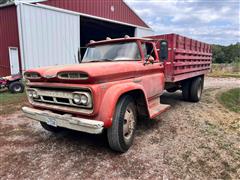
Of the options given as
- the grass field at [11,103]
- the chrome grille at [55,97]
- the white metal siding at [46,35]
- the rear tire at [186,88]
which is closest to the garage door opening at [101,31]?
the white metal siding at [46,35]

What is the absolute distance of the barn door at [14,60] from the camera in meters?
10.6

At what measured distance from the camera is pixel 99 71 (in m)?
3.03

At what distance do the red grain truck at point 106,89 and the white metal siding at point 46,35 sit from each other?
562cm

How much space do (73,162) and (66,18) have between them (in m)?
10.0

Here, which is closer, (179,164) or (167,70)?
(179,164)

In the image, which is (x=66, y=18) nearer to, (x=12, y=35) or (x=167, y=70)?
(x=12, y=35)

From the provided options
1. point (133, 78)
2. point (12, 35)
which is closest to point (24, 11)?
point (12, 35)

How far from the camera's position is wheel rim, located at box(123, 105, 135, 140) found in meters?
3.57

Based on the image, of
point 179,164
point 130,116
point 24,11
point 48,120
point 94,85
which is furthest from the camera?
point 24,11

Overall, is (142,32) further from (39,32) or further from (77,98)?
(77,98)

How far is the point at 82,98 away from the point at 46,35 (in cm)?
893

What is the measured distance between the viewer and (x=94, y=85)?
295 cm

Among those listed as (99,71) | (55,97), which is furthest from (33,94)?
(99,71)

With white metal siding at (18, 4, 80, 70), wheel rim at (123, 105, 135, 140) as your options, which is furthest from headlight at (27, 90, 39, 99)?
white metal siding at (18, 4, 80, 70)
